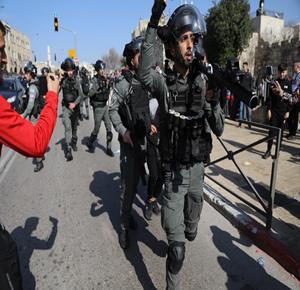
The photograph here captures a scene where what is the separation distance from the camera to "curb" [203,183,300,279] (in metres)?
2.87

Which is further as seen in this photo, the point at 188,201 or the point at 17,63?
the point at 17,63

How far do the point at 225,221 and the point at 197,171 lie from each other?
1.71 m

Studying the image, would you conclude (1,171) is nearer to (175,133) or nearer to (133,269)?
(133,269)

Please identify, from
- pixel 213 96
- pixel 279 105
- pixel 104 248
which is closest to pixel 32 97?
pixel 104 248

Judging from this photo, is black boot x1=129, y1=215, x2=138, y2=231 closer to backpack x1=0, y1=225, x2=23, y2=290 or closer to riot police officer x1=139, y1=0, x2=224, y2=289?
riot police officer x1=139, y1=0, x2=224, y2=289

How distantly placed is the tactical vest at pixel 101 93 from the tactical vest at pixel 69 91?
0.55 metres

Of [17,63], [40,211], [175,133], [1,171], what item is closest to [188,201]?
[175,133]

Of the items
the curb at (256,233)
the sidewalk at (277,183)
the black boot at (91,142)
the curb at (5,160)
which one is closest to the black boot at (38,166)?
the curb at (5,160)

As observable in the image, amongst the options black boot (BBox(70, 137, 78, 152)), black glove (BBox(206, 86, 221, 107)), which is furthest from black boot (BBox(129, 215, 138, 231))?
black boot (BBox(70, 137, 78, 152))

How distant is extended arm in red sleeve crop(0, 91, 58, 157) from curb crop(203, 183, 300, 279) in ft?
8.16

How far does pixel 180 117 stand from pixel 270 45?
109 ft

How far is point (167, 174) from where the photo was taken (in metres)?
2.29

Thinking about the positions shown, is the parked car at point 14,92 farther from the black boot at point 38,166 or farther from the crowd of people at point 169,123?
the crowd of people at point 169,123

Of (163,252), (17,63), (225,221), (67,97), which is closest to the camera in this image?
(163,252)
